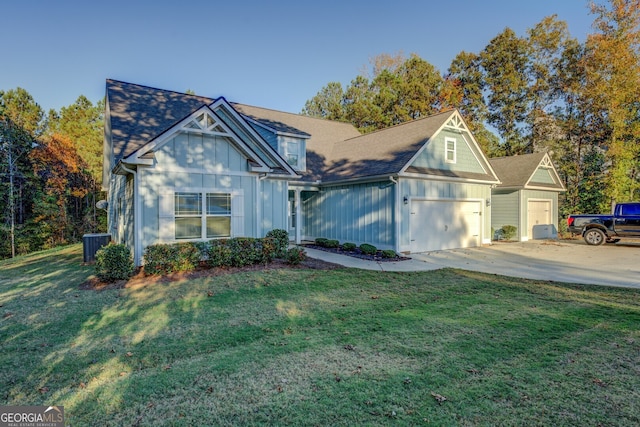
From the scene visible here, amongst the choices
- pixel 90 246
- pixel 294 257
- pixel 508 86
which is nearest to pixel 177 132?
pixel 294 257

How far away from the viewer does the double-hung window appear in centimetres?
997

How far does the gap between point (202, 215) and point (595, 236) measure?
18.6m

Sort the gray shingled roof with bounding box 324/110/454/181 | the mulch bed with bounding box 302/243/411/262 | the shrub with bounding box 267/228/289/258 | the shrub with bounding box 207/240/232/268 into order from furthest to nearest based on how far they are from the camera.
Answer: the gray shingled roof with bounding box 324/110/454/181, the mulch bed with bounding box 302/243/411/262, the shrub with bounding box 267/228/289/258, the shrub with bounding box 207/240/232/268

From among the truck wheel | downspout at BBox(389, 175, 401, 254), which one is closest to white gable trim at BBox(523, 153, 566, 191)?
the truck wheel

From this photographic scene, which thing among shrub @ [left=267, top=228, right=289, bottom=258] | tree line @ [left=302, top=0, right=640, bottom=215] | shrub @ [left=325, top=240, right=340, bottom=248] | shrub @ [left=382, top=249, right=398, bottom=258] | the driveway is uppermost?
tree line @ [left=302, top=0, right=640, bottom=215]

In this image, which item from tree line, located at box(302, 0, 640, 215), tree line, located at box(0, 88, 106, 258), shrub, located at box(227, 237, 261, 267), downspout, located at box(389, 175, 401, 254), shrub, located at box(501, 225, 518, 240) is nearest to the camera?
shrub, located at box(227, 237, 261, 267)

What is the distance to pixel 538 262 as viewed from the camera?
1180 centimetres

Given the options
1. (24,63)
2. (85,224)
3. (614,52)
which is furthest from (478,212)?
(24,63)

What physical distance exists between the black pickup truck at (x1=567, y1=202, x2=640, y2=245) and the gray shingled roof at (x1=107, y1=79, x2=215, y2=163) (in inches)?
738

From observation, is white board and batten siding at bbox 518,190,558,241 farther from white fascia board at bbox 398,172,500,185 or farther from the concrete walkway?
white fascia board at bbox 398,172,500,185

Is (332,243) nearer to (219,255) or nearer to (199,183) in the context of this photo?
(219,255)

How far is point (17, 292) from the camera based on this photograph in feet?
24.8

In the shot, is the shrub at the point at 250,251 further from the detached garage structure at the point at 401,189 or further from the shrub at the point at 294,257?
the detached garage structure at the point at 401,189

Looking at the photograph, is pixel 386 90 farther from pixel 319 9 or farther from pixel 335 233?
pixel 335 233
